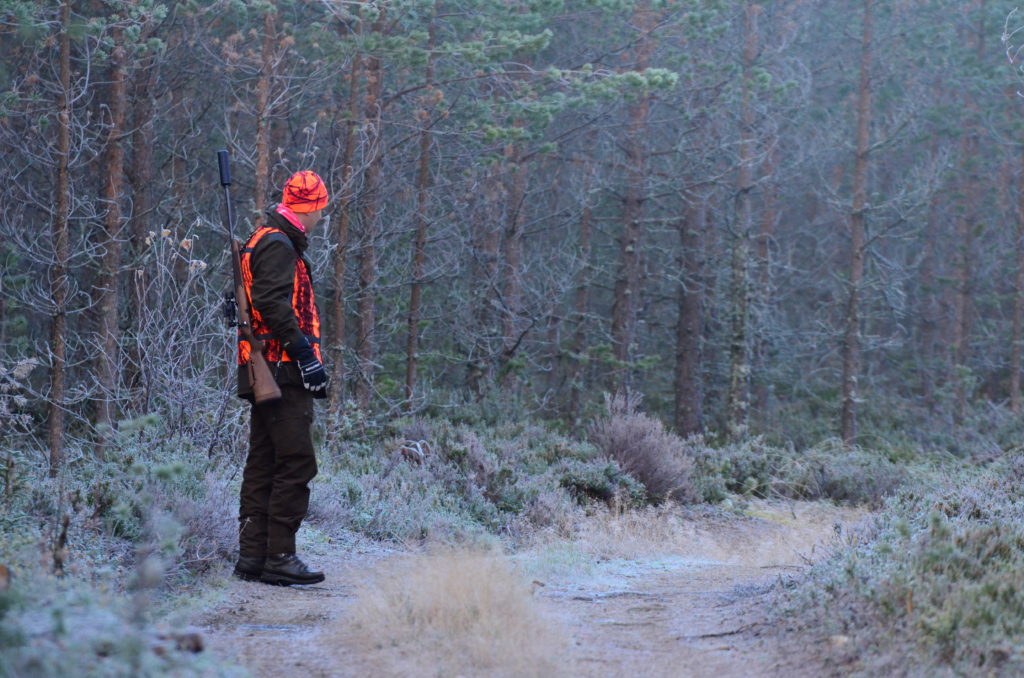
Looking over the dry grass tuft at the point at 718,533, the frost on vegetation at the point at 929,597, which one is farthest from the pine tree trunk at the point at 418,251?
the frost on vegetation at the point at 929,597

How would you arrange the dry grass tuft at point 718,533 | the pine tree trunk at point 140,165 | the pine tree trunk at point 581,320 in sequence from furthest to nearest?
the pine tree trunk at point 581,320 → the pine tree trunk at point 140,165 → the dry grass tuft at point 718,533

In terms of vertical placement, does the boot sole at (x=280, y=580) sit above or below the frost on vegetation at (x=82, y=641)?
below

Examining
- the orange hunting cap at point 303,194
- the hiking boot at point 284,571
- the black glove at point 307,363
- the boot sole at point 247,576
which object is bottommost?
the boot sole at point 247,576

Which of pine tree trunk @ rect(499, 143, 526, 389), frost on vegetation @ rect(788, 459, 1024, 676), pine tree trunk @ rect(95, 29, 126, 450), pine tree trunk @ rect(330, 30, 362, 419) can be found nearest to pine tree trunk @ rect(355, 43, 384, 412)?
pine tree trunk @ rect(330, 30, 362, 419)

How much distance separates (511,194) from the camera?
20.2 metres

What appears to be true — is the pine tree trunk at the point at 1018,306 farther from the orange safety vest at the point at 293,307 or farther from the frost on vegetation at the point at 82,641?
the frost on vegetation at the point at 82,641

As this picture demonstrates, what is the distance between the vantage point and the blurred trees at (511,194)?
13430 mm

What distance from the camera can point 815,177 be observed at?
29094mm

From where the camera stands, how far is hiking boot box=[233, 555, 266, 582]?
6281mm

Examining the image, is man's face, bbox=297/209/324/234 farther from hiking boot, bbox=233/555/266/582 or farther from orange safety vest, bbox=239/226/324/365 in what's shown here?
hiking boot, bbox=233/555/266/582

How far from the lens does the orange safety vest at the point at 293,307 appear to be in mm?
A: 6035

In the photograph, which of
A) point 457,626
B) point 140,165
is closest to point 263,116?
point 140,165

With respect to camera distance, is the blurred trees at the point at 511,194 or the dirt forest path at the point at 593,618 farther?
A: the blurred trees at the point at 511,194

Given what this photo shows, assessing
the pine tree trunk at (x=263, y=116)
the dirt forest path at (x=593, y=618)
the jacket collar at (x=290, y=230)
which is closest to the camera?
the dirt forest path at (x=593, y=618)
